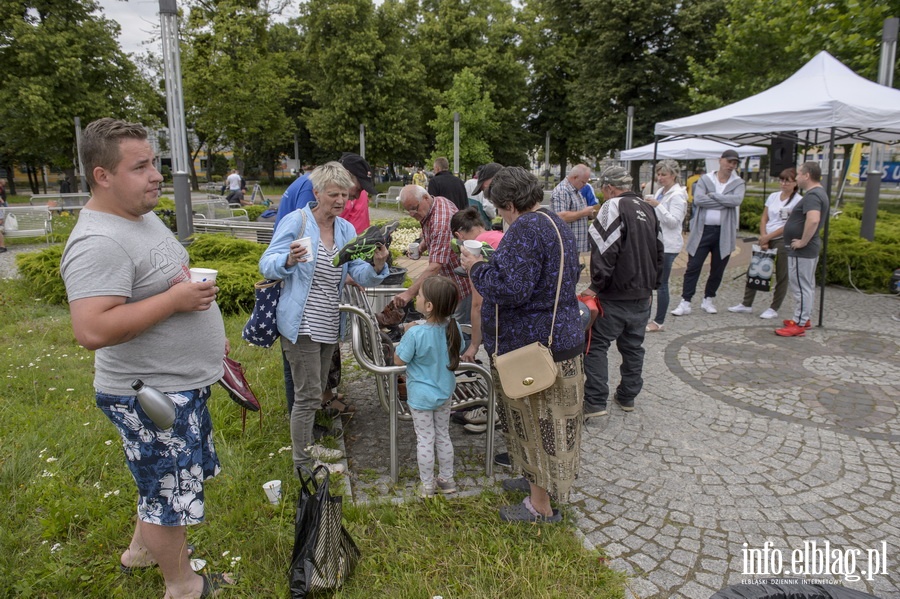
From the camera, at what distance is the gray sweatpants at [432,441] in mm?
3197

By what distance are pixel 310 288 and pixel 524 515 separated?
166cm

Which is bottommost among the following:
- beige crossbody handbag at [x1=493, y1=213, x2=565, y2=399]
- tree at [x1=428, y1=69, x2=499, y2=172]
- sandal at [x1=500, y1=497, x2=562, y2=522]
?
sandal at [x1=500, y1=497, x2=562, y2=522]

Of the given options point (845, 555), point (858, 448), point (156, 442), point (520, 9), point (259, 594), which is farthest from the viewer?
point (520, 9)

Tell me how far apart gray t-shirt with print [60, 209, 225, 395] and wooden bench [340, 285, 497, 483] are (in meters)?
1.05

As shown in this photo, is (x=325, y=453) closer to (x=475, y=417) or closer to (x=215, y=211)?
(x=475, y=417)

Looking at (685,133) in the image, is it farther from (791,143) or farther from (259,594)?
(259,594)

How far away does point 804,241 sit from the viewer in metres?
5.96

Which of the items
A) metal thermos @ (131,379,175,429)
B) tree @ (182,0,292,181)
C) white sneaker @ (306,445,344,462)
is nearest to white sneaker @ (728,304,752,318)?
white sneaker @ (306,445,344,462)

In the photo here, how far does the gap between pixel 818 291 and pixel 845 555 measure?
6659mm

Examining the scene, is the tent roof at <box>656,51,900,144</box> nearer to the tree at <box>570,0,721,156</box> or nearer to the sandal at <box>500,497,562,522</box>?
the sandal at <box>500,497,562,522</box>

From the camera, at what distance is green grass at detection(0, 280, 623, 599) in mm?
2553

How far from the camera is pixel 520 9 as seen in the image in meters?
35.9

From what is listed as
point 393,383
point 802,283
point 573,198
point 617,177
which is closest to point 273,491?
point 393,383

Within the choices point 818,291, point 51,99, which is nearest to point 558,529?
point 818,291
